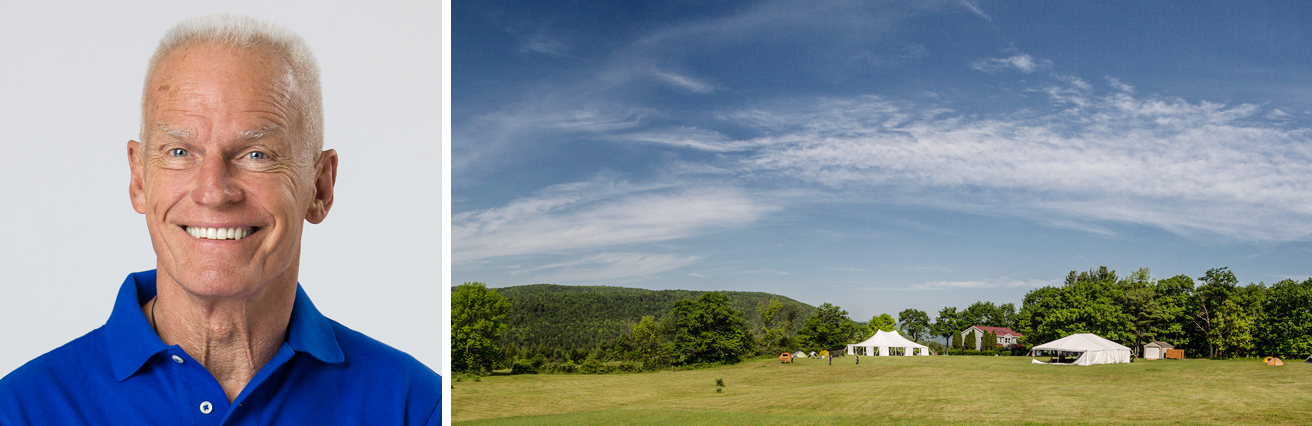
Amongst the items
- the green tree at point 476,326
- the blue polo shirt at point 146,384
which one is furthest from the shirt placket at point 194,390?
the green tree at point 476,326

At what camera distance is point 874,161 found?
7.36 m

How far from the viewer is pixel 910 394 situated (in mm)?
7270

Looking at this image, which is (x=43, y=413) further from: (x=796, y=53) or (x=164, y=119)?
(x=796, y=53)

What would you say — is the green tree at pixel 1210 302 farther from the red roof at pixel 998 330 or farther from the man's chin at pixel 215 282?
the man's chin at pixel 215 282

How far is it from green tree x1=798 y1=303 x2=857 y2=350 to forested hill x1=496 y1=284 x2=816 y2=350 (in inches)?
5.2

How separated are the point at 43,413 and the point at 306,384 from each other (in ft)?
1.30

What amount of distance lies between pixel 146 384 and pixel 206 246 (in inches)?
10.2

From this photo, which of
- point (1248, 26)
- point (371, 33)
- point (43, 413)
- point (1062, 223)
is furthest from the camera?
point (1062, 223)

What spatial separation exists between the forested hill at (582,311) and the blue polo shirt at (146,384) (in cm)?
631

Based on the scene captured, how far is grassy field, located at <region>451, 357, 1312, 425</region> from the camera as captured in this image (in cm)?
618

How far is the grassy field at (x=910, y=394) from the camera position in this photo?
6.18m

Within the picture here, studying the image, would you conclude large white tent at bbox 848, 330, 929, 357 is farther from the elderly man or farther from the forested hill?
the elderly man

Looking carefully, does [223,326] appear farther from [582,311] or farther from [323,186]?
[582,311]

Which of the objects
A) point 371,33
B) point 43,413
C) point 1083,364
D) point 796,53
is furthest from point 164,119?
point 1083,364
